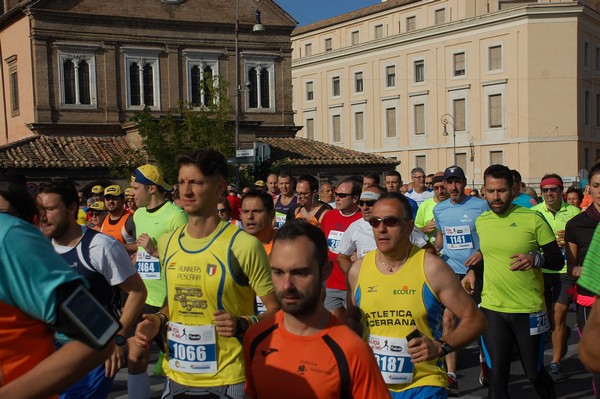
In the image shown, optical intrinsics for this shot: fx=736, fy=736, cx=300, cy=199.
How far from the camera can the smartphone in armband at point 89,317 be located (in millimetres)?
2234

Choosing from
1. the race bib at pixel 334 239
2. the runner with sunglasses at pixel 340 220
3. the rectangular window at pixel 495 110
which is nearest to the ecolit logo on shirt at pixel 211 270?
the runner with sunglasses at pixel 340 220

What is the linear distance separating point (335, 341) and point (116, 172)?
90.1 feet

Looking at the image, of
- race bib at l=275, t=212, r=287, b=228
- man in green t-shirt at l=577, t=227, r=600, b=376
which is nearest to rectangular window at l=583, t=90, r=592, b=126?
race bib at l=275, t=212, r=287, b=228

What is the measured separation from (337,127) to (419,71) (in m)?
10.3

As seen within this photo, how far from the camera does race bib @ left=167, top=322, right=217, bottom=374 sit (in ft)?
14.3

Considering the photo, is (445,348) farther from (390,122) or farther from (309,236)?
(390,122)

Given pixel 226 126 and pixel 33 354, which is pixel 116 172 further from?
pixel 33 354

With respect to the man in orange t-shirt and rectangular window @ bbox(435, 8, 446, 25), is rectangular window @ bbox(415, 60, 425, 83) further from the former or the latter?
the man in orange t-shirt

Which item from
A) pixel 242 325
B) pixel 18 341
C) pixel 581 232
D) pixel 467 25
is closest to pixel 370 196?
pixel 581 232

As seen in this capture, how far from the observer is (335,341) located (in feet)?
10.0

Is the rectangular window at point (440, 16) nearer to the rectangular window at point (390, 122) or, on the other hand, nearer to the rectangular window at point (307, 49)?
the rectangular window at point (390, 122)

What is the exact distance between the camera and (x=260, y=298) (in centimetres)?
435

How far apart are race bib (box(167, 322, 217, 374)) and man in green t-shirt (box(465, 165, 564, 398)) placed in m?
2.84

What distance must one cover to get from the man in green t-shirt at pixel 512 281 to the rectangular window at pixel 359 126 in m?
58.1
